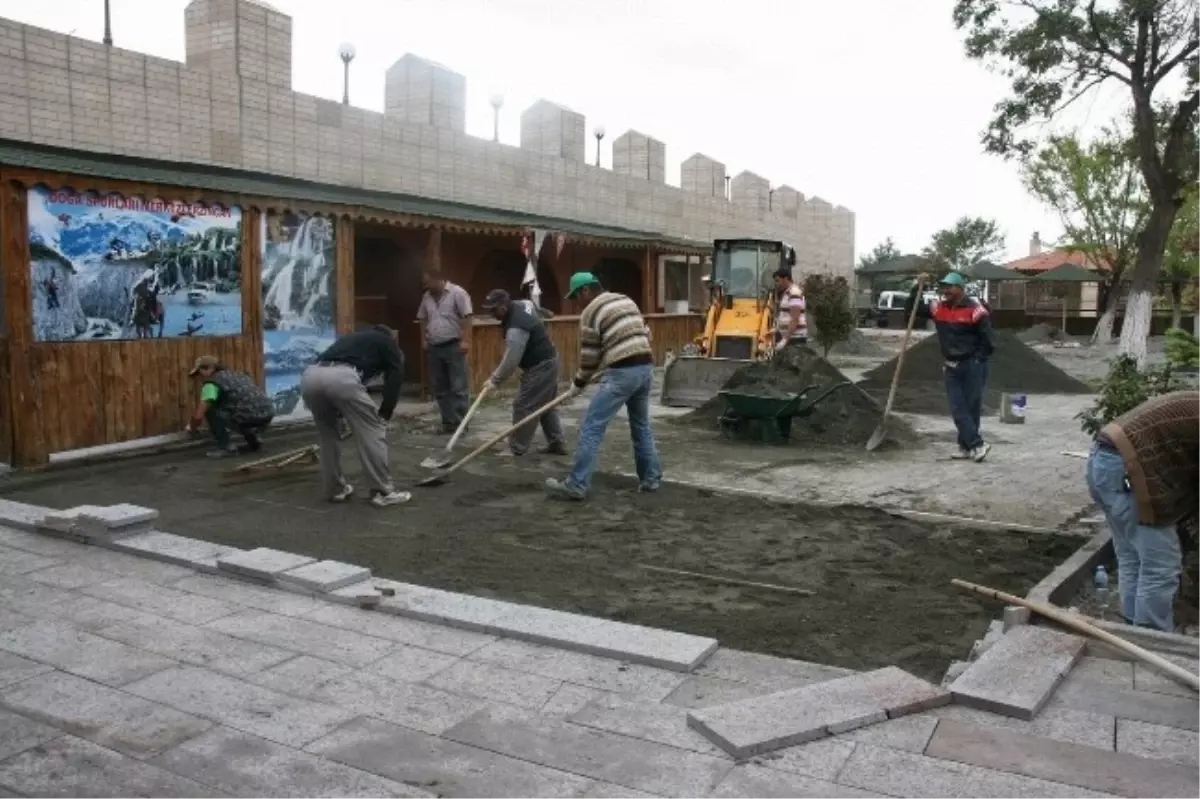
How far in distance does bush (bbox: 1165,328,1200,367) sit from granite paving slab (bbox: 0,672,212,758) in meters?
5.24

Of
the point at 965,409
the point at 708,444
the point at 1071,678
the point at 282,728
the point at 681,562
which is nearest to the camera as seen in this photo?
the point at 282,728

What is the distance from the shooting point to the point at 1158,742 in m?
3.21

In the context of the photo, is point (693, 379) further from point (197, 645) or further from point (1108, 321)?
point (1108, 321)

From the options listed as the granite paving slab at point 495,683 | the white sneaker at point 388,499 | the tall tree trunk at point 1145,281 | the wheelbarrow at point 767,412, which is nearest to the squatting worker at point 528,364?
the wheelbarrow at point 767,412

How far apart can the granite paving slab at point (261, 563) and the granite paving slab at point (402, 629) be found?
44cm

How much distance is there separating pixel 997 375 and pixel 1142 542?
41.0ft

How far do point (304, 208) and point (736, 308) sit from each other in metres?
6.37

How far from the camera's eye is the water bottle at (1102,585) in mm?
5188

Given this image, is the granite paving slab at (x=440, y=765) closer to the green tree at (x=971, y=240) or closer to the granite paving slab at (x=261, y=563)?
the granite paving slab at (x=261, y=563)

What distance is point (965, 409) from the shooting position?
360 inches

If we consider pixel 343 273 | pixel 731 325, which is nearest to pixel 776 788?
pixel 343 273

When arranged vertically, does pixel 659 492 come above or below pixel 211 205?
below

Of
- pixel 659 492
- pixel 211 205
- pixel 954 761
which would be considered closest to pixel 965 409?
pixel 659 492

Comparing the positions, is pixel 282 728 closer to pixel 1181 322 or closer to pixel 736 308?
pixel 736 308
